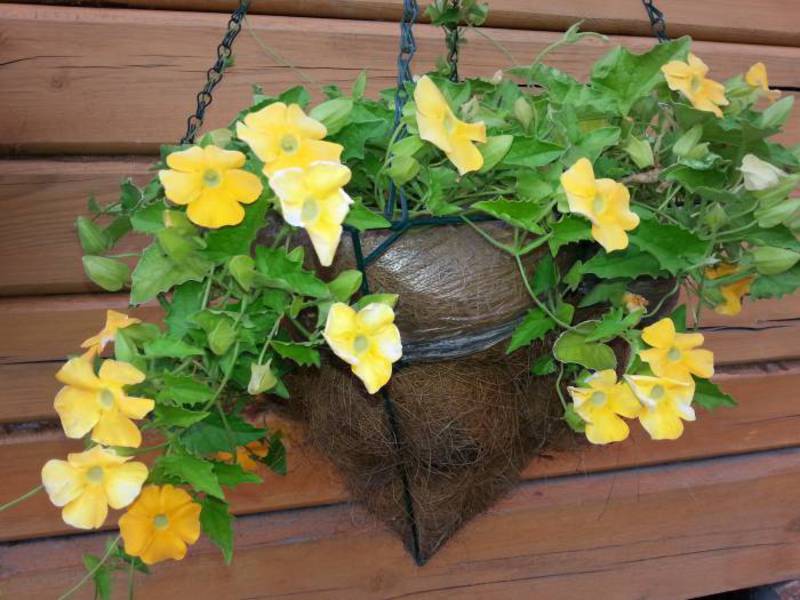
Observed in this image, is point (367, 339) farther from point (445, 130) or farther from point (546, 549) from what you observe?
point (546, 549)

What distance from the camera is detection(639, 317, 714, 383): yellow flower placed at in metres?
0.69

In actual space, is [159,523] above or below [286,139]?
below

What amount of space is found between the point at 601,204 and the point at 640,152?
0.10 metres

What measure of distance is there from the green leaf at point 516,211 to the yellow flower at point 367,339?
11 centimetres

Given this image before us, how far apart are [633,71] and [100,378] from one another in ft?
1.69

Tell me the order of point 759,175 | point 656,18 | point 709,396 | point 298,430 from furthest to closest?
1. point 298,430
2. point 656,18
3. point 709,396
4. point 759,175

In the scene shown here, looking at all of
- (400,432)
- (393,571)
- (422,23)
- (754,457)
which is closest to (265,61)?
(422,23)

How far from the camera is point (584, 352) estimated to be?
709 millimetres

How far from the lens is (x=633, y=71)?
0.74 m

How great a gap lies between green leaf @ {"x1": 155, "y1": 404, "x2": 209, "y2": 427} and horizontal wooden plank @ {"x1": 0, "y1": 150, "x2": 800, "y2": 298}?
0.62m

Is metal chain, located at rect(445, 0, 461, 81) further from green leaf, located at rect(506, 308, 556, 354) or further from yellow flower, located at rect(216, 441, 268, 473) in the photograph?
yellow flower, located at rect(216, 441, 268, 473)

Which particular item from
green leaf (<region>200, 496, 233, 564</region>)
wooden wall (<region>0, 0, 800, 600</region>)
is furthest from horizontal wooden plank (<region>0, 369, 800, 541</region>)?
green leaf (<region>200, 496, 233, 564</region>)

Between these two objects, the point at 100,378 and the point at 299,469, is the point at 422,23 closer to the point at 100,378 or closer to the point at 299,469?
the point at 299,469

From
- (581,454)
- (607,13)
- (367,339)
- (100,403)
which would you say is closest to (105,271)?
(100,403)
